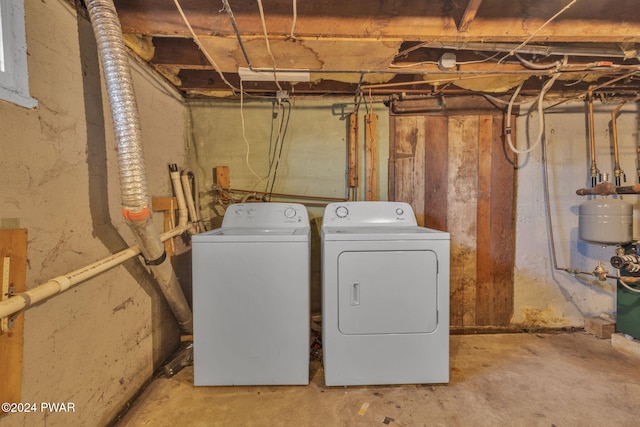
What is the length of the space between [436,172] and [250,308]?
1.74 meters

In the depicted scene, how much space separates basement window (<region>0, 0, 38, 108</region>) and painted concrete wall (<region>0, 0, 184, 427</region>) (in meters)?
0.02

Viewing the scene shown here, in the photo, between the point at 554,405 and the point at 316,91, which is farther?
the point at 316,91

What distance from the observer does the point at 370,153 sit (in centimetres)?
216

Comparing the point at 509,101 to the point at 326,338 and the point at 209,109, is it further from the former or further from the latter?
the point at 209,109

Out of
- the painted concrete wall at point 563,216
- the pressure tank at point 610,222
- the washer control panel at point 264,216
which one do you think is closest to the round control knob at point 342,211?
the washer control panel at point 264,216

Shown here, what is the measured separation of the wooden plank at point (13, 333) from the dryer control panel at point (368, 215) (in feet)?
4.67

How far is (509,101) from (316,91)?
157 cm

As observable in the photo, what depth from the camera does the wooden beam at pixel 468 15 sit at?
3.91 feet

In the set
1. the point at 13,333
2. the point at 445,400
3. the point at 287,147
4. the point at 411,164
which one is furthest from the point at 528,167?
the point at 13,333

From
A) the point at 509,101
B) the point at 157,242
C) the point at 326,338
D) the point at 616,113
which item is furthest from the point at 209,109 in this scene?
the point at 616,113

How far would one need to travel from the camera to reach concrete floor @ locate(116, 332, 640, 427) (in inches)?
50.6

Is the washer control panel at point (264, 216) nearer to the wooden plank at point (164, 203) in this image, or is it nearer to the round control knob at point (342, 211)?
the round control knob at point (342, 211)

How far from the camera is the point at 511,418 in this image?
1.29m

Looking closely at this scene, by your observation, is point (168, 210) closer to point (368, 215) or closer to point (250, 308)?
point (250, 308)
